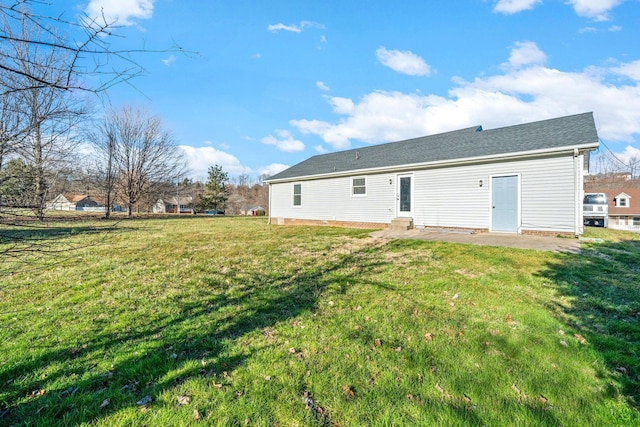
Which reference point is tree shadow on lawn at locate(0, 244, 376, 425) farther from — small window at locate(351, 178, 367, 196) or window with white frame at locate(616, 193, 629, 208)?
window with white frame at locate(616, 193, 629, 208)

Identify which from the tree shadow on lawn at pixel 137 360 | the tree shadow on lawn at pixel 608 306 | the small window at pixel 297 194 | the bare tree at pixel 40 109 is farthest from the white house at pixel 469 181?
the bare tree at pixel 40 109

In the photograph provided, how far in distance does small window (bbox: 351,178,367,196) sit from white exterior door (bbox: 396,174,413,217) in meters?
1.73

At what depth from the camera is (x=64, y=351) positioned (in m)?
2.72

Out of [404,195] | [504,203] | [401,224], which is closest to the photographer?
[504,203]

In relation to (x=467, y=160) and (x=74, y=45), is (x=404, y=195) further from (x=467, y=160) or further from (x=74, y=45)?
(x=74, y=45)

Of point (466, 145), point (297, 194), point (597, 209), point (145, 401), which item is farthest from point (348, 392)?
point (597, 209)

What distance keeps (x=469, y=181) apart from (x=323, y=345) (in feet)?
32.0

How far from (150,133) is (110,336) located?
91.8 feet

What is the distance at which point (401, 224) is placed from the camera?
11594mm

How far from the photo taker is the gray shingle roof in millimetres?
9047

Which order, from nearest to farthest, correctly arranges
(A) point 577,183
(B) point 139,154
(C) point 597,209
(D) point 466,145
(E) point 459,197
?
(A) point 577,183 < (E) point 459,197 < (D) point 466,145 < (C) point 597,209 < (B) point 139,154

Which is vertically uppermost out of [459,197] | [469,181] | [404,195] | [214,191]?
[214,191]

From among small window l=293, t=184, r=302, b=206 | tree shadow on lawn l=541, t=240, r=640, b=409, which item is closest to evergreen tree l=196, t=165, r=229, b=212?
small window l=293, t=184, r=302, b=206

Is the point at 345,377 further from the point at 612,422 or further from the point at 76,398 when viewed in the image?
the point at 76,398
